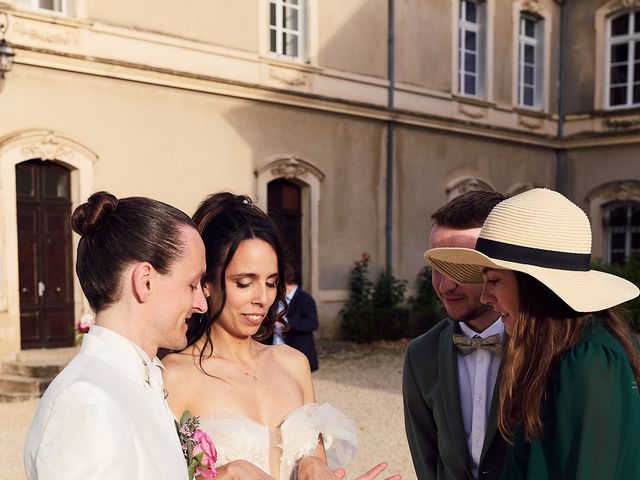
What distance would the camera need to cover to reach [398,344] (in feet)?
39.0

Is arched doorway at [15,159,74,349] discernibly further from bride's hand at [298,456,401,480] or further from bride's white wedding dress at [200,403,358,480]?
bride's hand at [298,456,401,480]

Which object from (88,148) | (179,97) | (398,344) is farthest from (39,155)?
(398,344)

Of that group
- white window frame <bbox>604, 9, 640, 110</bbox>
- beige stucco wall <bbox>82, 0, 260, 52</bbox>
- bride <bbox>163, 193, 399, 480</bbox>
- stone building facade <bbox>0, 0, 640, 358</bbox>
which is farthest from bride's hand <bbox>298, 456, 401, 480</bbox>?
white window frame <bbox>604, 9, 640, 110</bbox>

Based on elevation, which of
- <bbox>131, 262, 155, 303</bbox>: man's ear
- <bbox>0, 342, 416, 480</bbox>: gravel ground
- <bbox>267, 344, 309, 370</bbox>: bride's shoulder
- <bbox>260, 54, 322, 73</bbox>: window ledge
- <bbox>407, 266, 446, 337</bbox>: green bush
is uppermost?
<bbox>260, 54, 322, 73</bbox>: window ledge

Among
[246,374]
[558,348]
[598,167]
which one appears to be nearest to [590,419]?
[558,348]

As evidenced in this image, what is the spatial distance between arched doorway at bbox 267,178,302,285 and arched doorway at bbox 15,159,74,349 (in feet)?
11.4

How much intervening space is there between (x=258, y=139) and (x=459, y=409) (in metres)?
9.17

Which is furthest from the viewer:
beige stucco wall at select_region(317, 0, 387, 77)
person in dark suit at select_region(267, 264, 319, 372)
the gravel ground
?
beige stucco wall at select_region(317, 0, 387, 77)

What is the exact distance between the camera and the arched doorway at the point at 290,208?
11578 millimetres

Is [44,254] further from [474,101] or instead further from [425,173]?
[474,101]

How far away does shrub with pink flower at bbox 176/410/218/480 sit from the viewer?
1.69 meters

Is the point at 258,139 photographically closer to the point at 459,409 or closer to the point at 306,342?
the point at 306,342

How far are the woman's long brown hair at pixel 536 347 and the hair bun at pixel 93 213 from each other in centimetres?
103

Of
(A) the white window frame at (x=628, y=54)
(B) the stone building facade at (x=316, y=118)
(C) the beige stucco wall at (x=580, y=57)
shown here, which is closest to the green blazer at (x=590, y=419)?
(B) the stone building facade at (x=316, y=118)
